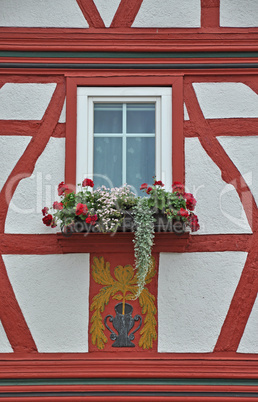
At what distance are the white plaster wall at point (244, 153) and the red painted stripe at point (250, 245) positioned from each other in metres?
0.05

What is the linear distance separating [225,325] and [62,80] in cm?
264

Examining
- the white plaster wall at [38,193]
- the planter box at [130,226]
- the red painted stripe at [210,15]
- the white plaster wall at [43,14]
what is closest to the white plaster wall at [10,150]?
the white plaster wall at [38,193]

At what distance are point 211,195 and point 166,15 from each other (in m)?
1.73

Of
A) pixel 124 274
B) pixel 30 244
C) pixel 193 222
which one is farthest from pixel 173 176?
pixel 30 244

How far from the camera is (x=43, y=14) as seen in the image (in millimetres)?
6461

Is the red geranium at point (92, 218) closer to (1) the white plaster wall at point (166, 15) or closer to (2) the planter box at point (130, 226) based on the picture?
(2) the planter box at point (130, 226)

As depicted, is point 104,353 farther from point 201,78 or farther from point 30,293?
point 201,78

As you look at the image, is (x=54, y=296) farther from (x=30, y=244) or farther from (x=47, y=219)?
(x=47, y=219)

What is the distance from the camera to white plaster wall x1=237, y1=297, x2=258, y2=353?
596 centimetres

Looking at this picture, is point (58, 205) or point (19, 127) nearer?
point (58, 205)

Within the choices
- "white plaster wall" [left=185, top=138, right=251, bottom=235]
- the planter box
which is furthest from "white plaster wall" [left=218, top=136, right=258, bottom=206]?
the planter box

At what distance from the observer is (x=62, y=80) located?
20.9ft

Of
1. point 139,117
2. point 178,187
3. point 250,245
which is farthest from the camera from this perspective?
point 139,117

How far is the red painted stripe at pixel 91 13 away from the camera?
6.44m
